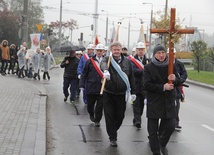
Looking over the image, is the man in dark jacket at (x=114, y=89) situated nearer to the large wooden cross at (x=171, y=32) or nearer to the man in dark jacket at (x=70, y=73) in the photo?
the large wooden cross at (x=171, y=32)

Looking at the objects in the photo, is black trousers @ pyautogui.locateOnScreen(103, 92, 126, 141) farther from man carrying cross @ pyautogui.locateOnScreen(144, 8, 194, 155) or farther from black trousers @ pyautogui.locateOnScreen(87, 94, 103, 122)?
black trousers @ pyautogui.locateOnScreen(87, 94, 103, 122)

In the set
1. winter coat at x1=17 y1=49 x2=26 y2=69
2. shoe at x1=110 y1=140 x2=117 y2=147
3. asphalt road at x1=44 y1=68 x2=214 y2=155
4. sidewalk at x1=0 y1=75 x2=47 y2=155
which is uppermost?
winter coat at x1=17 y1=49 x2=26 y2=69

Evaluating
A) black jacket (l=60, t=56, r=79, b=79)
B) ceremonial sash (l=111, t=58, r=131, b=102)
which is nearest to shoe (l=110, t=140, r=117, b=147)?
ceremonial sash (l=111, t=58, r=131, b=102)

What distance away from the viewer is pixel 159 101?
6.95 meters

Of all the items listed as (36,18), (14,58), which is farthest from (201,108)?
(36,18)

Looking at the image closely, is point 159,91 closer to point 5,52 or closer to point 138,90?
point 138,90

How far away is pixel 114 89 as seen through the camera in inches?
315

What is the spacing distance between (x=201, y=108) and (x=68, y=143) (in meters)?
6.80

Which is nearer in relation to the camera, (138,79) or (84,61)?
(138,79)

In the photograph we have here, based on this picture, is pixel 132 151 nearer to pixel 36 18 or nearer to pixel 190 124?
pixel 190 124

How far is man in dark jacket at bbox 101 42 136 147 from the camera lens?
802cm

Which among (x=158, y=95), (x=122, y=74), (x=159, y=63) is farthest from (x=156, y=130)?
(x=122, y=74)

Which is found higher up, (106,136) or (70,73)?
(70,73)

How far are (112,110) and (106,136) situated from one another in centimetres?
95
